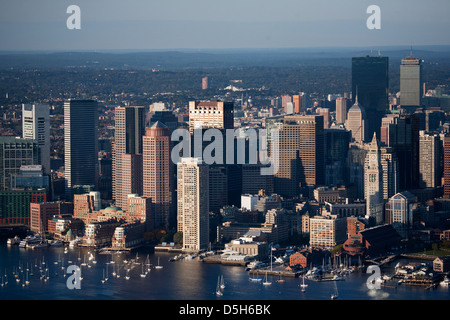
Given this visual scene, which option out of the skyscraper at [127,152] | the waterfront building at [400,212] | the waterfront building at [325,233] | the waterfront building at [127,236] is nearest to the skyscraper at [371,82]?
the skyscraper at [127,152]

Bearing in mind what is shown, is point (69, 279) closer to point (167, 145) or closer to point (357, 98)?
Result: point (167, 145)

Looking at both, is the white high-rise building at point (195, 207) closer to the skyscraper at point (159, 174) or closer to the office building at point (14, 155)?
the skyscraper at point (159, 174)

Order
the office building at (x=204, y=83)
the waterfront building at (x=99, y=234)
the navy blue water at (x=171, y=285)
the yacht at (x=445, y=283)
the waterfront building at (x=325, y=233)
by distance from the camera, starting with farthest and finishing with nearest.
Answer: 1. the office building at (x=204, y=83)
2. the waterfront building at (x=99, y=234)
3. the waterfront building at (x=325, y=233)
4. the yacht at (x=445, y=283)
5. the navy blue water at (x=171, y=285)

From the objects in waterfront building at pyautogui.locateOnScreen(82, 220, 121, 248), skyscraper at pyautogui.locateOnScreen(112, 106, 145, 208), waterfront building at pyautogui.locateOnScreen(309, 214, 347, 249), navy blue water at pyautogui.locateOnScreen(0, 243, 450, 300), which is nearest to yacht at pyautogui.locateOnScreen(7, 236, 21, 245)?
waterfront building at pyautogui.locateOnScreen(82, 220, 121, 248)

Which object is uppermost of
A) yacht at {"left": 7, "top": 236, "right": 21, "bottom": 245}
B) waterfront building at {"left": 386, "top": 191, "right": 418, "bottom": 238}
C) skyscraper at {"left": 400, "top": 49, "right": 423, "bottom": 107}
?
skyscraper at {"left": 400, "top": 49, "right": 423, "bottom": 107}

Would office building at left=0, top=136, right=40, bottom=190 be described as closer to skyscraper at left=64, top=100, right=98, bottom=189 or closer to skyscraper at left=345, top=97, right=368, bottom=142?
skyscraper at left=64, top=100, right=98, bottom=189

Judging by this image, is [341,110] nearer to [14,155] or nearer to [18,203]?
[14,155]

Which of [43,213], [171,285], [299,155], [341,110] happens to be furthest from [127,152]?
[341,110]
